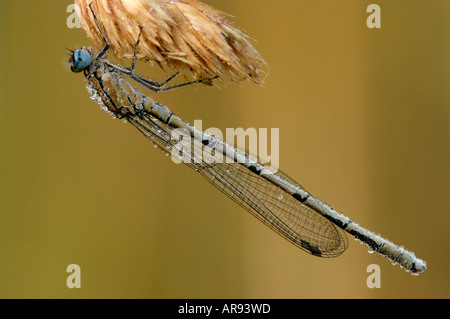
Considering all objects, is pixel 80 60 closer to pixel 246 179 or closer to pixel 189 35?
pixel 189 35

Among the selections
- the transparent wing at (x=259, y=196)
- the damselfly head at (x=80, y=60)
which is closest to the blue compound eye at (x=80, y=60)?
the damselfly head at (x=80, y=60)

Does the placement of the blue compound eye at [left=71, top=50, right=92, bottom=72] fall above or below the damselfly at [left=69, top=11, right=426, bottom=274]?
above

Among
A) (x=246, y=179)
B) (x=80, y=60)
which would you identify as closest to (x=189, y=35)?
(x=80, y=60)

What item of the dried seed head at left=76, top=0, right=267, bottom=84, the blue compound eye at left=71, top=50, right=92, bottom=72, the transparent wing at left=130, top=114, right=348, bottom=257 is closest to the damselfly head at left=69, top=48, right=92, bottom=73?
the blue compound eye at left=71, top=50, right=92, bottom=72

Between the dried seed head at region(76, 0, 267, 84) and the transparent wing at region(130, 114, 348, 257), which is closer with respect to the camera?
the dried seed head at region(76, 0, 267, 84)

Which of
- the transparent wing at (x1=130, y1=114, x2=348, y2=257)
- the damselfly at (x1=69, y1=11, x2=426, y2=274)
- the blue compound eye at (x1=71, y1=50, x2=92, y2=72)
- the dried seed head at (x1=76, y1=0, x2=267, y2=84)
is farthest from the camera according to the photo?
the transparent wing at (x1=130, y1=114, x2=348, y2=257)

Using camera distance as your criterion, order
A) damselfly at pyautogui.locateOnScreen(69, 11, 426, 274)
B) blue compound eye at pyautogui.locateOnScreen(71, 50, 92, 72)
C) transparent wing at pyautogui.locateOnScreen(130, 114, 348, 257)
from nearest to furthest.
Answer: blue compound eye at pyautogui.locateOnScreen(71, 50, 92, 72), damselfly at pyautogui.locateOnScreen(69, 11, 426, 274), transparent wing at pyautogui.locateOnScreen(130, 114, 348, 257)

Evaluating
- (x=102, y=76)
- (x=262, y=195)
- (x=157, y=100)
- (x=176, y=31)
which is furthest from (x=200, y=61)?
(x=262, y=195)

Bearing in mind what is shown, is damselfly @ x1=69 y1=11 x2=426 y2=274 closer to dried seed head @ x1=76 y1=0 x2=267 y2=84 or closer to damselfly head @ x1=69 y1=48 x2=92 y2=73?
damselfly head @ x1=69 y1=48 x2=92 y2=73
